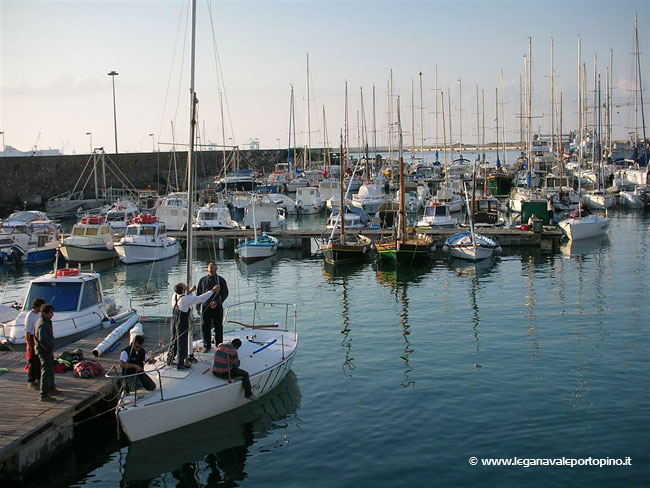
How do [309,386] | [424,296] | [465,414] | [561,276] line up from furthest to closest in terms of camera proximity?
[561,276]
[424,296]
[309,386]
[465,414]

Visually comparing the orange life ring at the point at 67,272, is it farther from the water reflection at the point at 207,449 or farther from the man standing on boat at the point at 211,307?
the water reflection at the point at 207,449

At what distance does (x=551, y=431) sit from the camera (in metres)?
15.3

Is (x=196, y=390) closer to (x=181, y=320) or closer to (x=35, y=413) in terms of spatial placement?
(x=181, y=320)

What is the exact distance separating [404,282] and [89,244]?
2024 centimetres

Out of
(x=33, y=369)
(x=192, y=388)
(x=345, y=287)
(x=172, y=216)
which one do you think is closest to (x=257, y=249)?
(x=345, y=287)

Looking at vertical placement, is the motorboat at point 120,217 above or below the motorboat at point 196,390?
above

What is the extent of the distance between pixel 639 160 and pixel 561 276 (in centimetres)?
6376

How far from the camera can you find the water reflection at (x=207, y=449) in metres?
13.8

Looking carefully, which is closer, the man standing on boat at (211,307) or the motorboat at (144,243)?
the man standing on boat at (211,307)

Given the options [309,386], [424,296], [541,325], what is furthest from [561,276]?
[309,386]

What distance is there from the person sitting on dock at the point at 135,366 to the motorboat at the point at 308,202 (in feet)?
182

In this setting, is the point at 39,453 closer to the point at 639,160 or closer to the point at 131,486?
the point at 131,486

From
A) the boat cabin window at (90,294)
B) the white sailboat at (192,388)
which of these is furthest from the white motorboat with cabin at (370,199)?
the white sailboat at (192,388)

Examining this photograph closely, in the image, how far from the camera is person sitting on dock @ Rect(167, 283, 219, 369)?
602 inches
